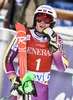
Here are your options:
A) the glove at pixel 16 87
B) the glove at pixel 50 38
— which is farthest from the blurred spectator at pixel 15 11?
the glove at pixel 16 87

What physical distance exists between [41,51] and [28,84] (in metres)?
0.40

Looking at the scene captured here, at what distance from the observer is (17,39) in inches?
153

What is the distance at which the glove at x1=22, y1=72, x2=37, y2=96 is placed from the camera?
3.69 m

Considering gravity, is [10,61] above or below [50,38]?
below

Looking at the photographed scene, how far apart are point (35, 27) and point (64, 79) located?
0.85 m

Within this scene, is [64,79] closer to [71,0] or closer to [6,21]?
[6,21]

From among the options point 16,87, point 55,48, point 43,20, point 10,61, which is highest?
point 43,20

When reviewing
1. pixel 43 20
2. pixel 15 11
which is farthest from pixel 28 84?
pixel 15 11

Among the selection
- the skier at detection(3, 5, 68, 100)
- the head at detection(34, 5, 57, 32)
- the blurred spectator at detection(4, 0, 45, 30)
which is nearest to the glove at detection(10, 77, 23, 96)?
the skier at detection(3, 5, 68, 100)

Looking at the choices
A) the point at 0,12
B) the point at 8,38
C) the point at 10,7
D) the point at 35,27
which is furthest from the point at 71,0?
the point at 35,27

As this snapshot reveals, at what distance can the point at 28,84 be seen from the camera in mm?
3689

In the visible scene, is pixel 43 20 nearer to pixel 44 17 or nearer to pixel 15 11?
pixel 44 17

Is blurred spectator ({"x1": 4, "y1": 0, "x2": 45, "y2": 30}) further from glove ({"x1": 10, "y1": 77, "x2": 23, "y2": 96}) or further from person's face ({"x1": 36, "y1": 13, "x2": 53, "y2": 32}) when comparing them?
glove ({"x1": 10, "y1": 77, "x2": 23, "y2": 96})

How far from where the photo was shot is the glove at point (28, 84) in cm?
369
